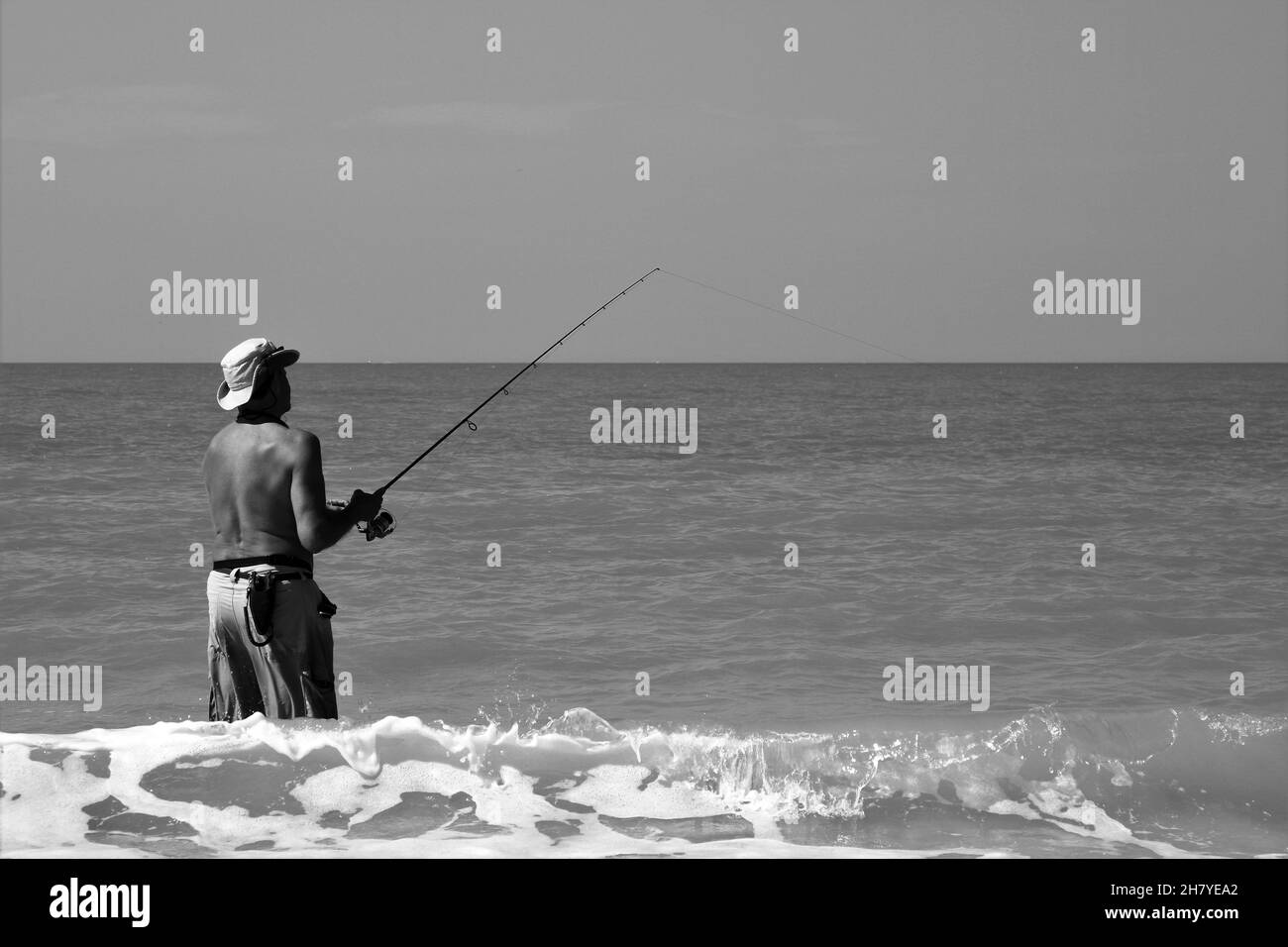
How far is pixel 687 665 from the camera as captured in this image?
768cm

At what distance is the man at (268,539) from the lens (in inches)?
152

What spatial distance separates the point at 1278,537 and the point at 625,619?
22.1ft

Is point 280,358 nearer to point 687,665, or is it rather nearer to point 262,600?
point 262,600

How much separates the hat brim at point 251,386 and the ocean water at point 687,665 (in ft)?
3.62

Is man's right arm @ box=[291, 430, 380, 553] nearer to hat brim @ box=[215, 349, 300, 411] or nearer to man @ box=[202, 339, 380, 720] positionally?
man @ box=[202, 339, 380, 720]

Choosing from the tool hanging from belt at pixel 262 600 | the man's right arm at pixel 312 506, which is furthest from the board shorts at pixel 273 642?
the man's right arm at pixel 312 506

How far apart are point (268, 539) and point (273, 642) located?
0.30m

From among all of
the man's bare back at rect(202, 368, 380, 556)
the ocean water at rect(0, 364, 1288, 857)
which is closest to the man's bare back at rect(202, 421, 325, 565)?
the man's bare back at rect(202, 368, 380, 556)

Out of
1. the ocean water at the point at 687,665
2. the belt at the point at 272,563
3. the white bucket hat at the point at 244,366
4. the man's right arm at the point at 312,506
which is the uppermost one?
the white bucket hat at the point at 244,366

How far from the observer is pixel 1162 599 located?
948 cm

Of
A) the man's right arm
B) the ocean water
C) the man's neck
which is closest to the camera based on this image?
the man's right arm

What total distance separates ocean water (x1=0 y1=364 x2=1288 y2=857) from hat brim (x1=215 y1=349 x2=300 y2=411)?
110cm

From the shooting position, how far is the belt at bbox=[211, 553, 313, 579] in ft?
12.8

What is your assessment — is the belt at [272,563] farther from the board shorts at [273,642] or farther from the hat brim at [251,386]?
the hat brim at [251,386]
